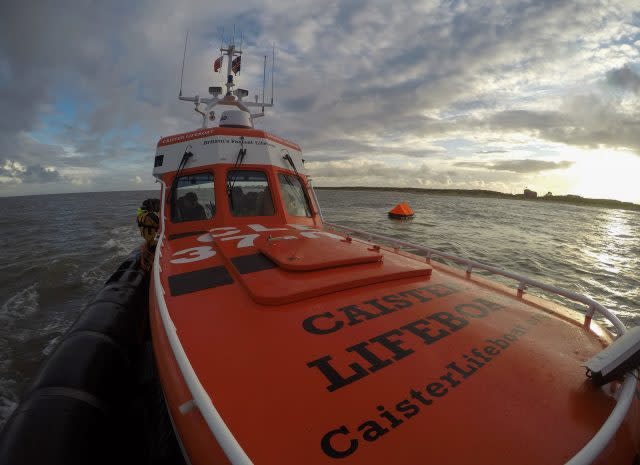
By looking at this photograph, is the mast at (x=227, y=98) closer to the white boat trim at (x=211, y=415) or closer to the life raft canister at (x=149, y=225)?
the life raft canister at (x=149, y=225)

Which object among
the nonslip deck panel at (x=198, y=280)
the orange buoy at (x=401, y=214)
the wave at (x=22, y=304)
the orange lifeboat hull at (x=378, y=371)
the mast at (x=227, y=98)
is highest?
the mast at (x=227, y=98)

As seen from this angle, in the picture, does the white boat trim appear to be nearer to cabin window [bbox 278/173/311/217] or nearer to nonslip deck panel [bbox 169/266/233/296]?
nonslip deck panel [bbox 169/266/233/296]

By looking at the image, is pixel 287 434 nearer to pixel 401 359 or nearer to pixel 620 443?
pixel 401 359

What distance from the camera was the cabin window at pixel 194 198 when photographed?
15.9ft

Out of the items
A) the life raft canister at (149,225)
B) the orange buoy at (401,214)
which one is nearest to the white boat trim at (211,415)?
the life raft canister at (149,225)

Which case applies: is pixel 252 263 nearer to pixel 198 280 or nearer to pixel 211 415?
pixel 198 280

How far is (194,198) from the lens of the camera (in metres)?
4.98

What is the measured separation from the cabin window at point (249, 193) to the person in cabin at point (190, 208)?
0.53 meters

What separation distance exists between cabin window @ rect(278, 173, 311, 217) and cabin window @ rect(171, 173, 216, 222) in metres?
1.16

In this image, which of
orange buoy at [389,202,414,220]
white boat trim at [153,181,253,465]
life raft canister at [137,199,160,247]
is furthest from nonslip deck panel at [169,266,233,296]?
orange buoy at [389,202,414,220]

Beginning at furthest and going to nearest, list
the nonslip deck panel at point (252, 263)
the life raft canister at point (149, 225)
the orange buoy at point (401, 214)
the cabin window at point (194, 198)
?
Answer: the orange buoy at point (401, 214) < the life raft canister at point (149, 225) < the cabin window at point (194, 198) < the nonslip deck panel at point (252, 263)

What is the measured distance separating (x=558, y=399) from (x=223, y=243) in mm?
3171

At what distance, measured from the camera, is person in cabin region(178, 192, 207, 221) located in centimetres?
485

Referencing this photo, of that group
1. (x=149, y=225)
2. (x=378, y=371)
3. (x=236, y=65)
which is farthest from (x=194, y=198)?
(x=378, y=371)
